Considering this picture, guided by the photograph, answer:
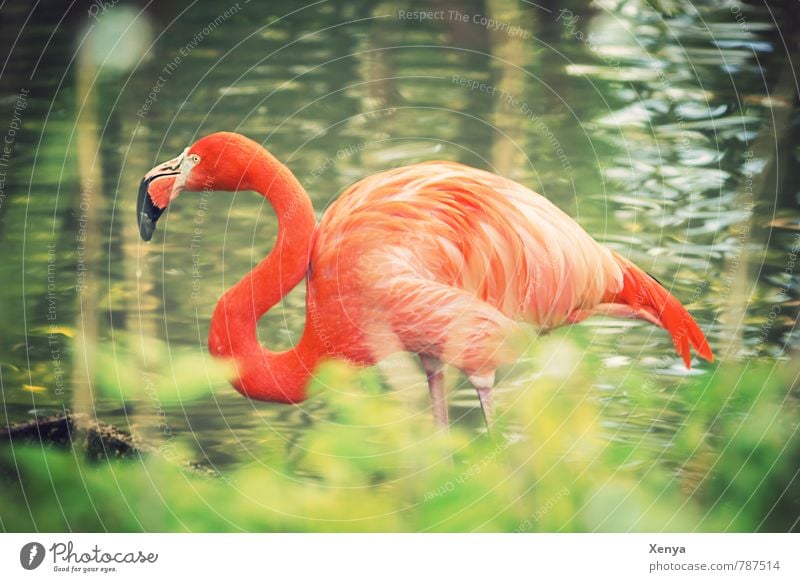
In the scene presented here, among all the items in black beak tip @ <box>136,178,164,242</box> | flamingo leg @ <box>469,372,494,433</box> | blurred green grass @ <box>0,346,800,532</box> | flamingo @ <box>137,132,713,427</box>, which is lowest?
blurred green grass @ <box>0,346,800,532</box>

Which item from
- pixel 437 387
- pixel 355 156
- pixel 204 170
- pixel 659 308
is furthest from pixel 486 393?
pixel 204 170

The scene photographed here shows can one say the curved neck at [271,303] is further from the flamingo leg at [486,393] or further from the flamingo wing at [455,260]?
the flamingo leg at [486,393]

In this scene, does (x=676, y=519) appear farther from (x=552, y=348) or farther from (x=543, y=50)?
(x=543, y=50)

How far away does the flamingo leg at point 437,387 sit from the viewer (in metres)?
1.86

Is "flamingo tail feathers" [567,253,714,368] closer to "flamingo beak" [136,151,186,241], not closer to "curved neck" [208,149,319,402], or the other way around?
"curved neck" [208,149,319,402]

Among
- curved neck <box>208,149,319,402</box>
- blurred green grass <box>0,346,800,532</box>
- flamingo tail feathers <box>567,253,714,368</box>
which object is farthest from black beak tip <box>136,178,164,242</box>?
flamingo tail feathers <box>567,253,714,368</box>

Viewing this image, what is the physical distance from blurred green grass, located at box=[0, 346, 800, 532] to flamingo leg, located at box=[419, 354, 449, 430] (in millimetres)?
24

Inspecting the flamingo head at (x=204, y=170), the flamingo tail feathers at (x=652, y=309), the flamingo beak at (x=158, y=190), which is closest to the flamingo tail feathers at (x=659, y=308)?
the flamingo tail feathers at (x=652, y=309)

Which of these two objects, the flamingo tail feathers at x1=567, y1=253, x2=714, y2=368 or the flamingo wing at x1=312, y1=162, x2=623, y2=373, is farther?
the flamingo tail feathers at x1=567, y1=253, x2=714, y2=368

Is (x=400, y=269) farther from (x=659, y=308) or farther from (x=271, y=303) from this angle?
(x=659, y=308)

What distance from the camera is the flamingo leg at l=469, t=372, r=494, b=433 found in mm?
1873

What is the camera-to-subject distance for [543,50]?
1.95 metres

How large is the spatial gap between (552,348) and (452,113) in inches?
18.2
